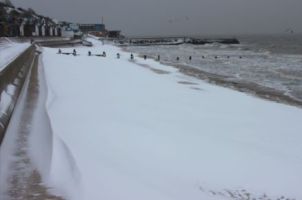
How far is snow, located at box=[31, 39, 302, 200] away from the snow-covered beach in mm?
15

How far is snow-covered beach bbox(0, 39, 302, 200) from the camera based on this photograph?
6.12 meters

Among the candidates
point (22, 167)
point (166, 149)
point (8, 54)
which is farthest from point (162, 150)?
point (8, 54)

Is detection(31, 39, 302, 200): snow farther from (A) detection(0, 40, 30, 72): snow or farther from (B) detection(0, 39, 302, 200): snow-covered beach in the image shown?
(A) detection(0, 40, 30, 72): snow

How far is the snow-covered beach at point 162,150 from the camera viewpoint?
612cm

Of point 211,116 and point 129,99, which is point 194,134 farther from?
point 129,99

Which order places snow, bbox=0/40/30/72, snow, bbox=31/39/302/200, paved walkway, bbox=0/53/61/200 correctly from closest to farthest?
paved walkway, bbox=0/53/61/200, snow, bbox=31/39/302/200, snow, bbox=0/40/30/72

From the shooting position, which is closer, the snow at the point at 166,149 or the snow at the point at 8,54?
the snow at the point at 166,149

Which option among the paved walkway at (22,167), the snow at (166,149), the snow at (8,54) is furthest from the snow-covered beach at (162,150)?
the snow at (8,54)

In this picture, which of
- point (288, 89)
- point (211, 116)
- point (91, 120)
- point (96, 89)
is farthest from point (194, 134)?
point (288, 89)

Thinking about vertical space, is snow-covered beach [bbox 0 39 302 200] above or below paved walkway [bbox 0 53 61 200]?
below

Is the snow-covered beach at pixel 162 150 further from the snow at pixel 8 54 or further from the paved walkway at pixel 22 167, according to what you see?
the snow at pixel 8 54

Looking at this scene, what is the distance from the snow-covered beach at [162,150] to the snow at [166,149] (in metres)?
0.01

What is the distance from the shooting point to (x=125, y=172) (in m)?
6.53

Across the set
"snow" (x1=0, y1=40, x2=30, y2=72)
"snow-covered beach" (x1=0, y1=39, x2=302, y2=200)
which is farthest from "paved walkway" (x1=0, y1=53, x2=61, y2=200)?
"snow" (x1=0, y1=40, x2=30, y2=72)
